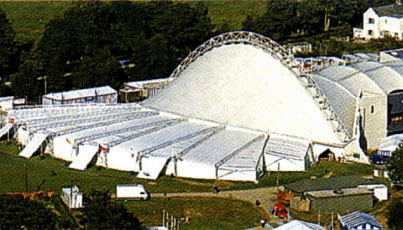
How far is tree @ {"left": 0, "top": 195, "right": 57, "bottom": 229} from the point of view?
3384 cm

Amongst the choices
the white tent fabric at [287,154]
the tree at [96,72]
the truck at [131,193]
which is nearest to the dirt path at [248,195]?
the truck at [131,193]

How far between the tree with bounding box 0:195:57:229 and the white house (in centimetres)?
5851

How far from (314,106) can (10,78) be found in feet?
85.2

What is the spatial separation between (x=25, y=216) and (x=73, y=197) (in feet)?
24.3

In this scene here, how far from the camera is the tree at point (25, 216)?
111 ft

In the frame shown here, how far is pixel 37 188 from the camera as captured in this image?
44.5m

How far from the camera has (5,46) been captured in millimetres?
74312

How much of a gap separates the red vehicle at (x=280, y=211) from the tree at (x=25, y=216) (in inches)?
395

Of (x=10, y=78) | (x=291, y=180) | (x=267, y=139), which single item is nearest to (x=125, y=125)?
(x=267, y=139)

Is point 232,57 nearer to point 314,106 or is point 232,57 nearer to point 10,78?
point 314,106


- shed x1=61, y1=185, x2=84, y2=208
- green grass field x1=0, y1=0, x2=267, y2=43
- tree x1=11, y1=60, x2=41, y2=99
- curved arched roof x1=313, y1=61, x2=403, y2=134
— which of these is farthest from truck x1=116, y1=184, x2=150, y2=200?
green grass field x1=0, y1=0, x2=267, y2=43

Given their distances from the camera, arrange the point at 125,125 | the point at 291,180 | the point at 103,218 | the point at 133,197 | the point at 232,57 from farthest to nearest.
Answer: the point at 232,57
the point at 125,125
the point at 291,180
the point at 133,197
the point at 103,218

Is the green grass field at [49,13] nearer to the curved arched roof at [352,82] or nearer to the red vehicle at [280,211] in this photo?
the curved arched roof at [352,82]

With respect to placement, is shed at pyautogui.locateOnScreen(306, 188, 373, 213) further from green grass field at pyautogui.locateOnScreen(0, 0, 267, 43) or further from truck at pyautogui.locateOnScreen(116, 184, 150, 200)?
green grass field at pyautogui.locateOnScreen(0, 0, 267, 43)
